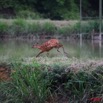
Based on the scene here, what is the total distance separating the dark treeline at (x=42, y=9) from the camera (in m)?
34.2

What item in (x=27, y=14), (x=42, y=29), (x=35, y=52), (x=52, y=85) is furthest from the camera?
(x=27, y=14)

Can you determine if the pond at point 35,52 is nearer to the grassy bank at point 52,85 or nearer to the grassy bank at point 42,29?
the grassy bank at point 52,85

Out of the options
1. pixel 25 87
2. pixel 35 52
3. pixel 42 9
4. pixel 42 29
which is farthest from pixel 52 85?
pixel 42 9

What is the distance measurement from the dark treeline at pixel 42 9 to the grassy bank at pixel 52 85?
2488cm

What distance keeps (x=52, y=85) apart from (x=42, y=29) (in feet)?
55.9

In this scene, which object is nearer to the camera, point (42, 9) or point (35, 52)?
point (35, 52)

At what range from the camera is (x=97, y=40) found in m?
23.7

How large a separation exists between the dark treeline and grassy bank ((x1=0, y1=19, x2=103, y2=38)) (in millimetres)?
7676

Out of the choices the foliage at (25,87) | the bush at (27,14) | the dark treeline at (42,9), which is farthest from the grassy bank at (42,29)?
the foliage at (25,87)

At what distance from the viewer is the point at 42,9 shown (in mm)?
35406

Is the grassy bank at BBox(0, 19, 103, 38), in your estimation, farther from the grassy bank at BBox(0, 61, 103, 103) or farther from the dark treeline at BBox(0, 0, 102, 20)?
the grassy bank at BBox(0, 61, 103, 103)

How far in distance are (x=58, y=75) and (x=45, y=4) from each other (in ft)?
90.4

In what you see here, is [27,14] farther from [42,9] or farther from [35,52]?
[35,52]

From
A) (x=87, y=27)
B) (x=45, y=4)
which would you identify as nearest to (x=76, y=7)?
(x=45, y=4)
